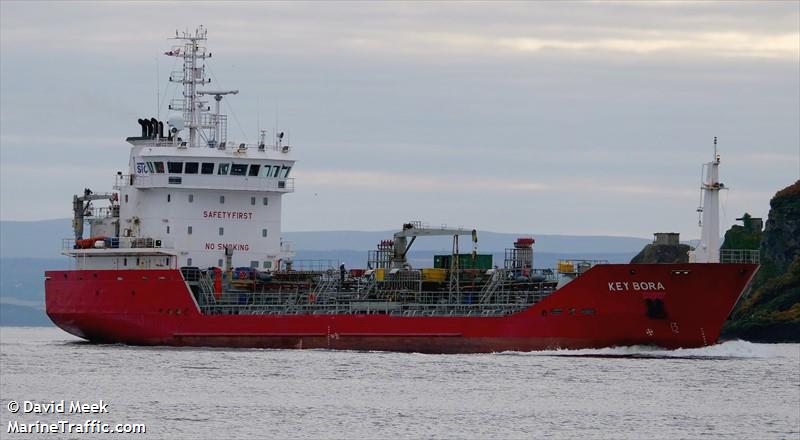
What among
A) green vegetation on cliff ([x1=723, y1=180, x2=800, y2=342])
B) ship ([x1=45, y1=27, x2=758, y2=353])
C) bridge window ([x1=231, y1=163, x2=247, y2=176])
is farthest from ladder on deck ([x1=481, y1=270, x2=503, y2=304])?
green vegetation on cliff ([x1=723, y1=180, x2=800, y2=342])

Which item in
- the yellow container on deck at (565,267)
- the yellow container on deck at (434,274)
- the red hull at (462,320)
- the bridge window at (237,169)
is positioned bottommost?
the red hull at (462,320)

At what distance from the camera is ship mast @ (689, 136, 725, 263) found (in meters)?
50.4

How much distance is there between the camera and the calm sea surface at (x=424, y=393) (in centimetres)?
3541

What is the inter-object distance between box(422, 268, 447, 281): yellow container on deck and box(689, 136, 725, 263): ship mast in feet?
27.1

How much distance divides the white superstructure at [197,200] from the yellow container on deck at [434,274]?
850 centimetres

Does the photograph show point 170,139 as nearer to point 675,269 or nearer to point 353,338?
point 353,338

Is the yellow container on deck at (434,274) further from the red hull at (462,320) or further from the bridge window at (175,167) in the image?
the bridge window at (175,167)

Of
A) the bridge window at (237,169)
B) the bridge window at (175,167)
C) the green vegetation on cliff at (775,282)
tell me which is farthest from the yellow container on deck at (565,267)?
the green vegetation on cliff at (775,282)

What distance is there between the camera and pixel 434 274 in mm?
54219

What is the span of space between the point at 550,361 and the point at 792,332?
3323cm

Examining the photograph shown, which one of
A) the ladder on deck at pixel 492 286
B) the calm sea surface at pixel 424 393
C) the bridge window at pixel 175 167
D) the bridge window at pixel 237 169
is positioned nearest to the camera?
the calm sea surface at pixel 424 393

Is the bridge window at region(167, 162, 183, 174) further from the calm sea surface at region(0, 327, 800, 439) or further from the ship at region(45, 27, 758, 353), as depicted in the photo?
the calm sea surface at region(0, 327, 800, 439)

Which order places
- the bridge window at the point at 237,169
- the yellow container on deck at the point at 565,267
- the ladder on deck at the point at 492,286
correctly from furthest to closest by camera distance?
the bridge window at the point at 237,169 → the ladder on deck at the point at 492,286 → the yellow container on deck at the point at 565,267

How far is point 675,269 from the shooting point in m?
48.9
